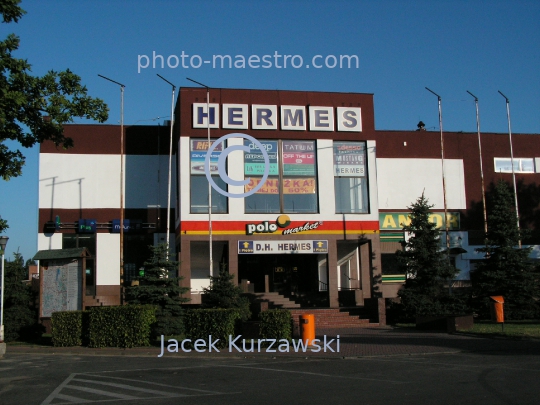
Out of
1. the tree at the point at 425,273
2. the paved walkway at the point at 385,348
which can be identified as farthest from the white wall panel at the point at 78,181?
the tree at the point at 425,273

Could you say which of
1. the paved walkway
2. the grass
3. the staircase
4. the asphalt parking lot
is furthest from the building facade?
the asphalt parking lot

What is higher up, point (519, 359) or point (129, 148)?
point (129, 148)

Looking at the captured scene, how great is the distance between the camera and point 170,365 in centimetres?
1634

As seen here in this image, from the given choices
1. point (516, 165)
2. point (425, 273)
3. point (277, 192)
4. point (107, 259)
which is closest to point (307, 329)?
point (425, 273)

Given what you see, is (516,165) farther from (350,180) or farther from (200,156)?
(200,156)

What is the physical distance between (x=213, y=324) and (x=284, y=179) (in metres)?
13.8

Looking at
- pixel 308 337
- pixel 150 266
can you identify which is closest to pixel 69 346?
pixel 150 266

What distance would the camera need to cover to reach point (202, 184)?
32.0 m

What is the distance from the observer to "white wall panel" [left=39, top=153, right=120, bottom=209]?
37.2m

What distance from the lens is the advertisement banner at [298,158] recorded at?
3272cm

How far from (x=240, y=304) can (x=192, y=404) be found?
1546cm

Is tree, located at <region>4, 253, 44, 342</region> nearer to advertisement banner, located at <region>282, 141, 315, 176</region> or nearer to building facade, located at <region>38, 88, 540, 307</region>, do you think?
building facade, located at <region>38, 88, 540, 307</region>

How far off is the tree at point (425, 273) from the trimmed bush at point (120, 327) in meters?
13.3

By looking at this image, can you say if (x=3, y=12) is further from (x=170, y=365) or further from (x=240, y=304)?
(x=240, y=304)
